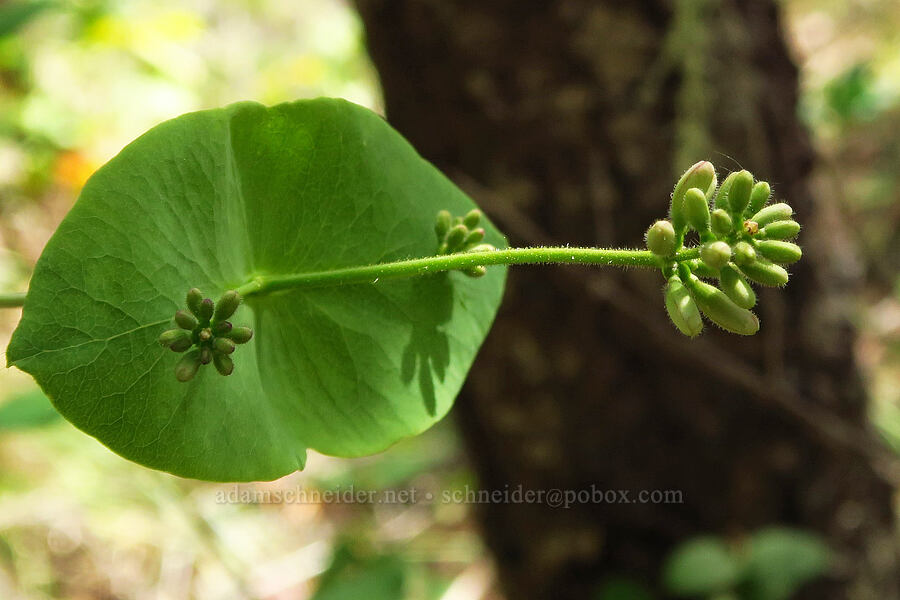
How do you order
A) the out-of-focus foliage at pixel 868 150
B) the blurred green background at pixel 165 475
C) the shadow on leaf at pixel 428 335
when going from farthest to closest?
1. the out-of-focus foliage at pixel 868 150
2. the blurred green background at pixel 165 475
3. the shadow on leaf at pixel 428 335

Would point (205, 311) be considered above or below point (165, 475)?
above

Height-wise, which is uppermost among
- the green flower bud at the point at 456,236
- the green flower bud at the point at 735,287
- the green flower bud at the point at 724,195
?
the green flower bud at the point at 724,195

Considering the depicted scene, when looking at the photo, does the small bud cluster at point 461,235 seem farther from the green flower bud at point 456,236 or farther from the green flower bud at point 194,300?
the green flower bud at point 194,300

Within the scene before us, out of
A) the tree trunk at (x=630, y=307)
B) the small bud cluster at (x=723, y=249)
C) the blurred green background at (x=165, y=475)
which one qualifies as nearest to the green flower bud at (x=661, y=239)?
the small bud cluster at (x=723, y=249)

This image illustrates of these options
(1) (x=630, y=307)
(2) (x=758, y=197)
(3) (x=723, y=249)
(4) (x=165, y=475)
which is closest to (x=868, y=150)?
(1) (x=630, y=307)

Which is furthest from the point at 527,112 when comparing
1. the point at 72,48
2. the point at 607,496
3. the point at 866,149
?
the point at 866,149

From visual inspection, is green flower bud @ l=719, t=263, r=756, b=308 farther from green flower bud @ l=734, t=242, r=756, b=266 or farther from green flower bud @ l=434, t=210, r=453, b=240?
green flower bud @ l=434, t=210, r=453, b=240

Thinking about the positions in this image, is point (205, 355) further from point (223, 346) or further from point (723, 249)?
point (723, 249)

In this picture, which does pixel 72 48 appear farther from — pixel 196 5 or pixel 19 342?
pixel 19 342
